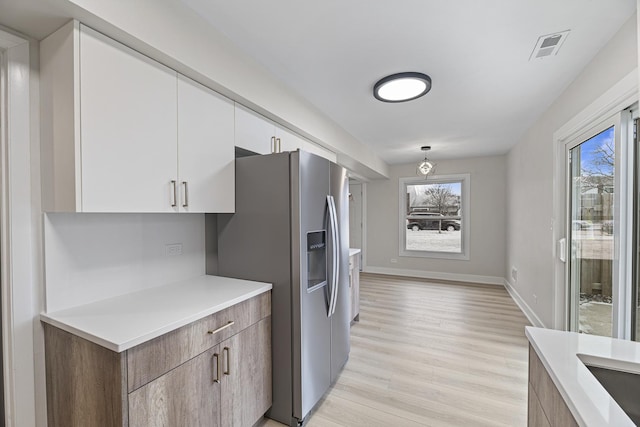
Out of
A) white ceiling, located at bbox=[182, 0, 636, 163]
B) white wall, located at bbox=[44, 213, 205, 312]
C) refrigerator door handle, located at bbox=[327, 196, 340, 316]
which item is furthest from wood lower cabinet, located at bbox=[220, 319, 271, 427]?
white ceiling, located at bbox=[182, 0, 636, 163]

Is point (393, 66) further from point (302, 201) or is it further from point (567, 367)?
point (567, 367)

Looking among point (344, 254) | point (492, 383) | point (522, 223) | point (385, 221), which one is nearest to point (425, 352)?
point (492, 383)

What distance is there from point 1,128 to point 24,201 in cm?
34

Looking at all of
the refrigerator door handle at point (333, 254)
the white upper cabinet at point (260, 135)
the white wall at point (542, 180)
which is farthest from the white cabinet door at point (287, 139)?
the white wall at point (542, 180)

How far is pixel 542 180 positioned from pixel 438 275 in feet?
10.5

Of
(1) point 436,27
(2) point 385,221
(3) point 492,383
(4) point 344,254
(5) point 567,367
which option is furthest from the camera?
(2) point 385,221

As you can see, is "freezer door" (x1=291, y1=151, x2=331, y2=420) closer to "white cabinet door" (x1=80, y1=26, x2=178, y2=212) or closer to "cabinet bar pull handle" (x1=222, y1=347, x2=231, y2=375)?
"cabinet bar pull handle" (x1=222, y1=347, x2=231, y2=375)

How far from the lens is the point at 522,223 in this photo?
4.05 meters

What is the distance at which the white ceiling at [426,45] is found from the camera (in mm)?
1547

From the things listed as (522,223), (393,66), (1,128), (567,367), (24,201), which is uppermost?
(393,66)

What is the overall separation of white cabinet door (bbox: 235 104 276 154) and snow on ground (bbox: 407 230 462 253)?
4.68 metres

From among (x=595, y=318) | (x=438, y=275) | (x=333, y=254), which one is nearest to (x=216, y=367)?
(x=333, y=254)

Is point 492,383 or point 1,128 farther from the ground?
point 1,128

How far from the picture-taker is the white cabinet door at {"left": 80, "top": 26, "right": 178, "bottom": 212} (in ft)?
4.05
